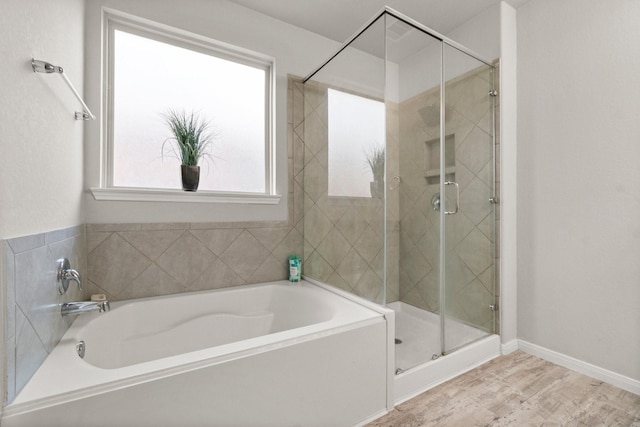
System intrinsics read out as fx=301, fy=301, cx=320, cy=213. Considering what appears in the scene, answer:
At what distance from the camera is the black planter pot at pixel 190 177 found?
1.83 meters

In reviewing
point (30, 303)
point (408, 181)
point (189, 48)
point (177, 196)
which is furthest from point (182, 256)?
point (408, 181)

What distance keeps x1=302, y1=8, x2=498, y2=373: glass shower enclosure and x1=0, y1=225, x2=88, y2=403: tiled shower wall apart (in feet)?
4.56

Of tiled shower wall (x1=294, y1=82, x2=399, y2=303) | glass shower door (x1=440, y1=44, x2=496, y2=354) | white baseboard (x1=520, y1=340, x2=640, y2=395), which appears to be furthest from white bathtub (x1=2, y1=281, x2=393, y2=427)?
white baseboard (x1=520, y1=340, x2=640, y2=395)

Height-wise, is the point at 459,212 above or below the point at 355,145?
A: below

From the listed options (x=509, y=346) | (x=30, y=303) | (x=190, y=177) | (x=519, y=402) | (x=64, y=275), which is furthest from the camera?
(x=509, y=346)

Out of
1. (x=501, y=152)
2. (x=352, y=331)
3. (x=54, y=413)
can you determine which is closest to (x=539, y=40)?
(x=501, y=152)

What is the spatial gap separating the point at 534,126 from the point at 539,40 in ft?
1.87

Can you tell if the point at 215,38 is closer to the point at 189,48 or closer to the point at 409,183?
the point at 189,48

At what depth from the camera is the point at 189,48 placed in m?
2.01

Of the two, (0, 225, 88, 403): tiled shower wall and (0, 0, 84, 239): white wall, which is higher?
(0, 0, 84, 239): white wall

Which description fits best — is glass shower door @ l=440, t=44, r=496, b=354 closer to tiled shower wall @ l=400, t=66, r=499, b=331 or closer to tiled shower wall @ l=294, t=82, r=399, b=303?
tiled shower wall @ l=400, t=66, r=499, b=331

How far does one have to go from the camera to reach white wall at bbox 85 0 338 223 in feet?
5.43

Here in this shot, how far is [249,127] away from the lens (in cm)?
222

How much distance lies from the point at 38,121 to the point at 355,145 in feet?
4.73
